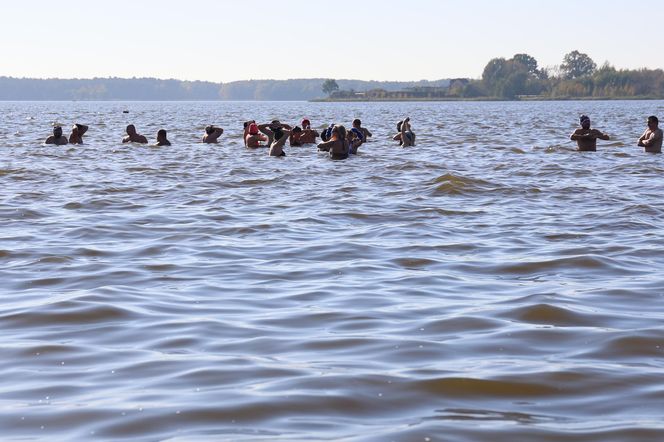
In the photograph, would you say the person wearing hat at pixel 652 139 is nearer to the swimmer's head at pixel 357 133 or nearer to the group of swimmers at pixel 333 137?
the group of swimmers at pixel 333 137

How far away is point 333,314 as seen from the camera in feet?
25.2

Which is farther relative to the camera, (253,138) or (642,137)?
(253,138)

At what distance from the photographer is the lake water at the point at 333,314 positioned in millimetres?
5273

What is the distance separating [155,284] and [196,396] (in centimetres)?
347

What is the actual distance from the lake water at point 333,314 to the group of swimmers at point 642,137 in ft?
25.3

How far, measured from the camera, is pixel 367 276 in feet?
30.4

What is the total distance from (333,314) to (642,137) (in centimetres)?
1858

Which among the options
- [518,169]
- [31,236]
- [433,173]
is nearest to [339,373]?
[31,236]

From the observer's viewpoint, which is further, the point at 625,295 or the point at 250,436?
the point at 625,295

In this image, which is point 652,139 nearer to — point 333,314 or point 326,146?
point 326,146

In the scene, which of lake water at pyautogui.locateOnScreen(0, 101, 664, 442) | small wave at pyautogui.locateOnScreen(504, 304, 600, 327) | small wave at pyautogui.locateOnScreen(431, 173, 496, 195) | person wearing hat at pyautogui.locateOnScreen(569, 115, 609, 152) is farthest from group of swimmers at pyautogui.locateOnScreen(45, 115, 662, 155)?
small wave at pyautogui.locateOnScreen(504, 304, 600, 327)

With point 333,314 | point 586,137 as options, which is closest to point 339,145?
point 586,137

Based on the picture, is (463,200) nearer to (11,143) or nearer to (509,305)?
(509,305)

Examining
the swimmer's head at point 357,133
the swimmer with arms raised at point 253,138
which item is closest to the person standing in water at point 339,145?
the swimmer's head at point 357,133
